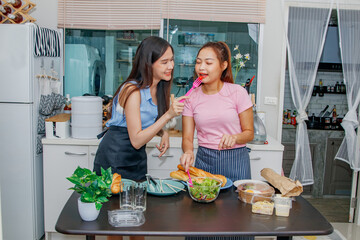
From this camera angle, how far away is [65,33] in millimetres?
3564

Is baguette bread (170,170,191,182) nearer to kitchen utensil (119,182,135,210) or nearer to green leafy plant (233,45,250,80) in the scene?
kitchen utensil (119,182,135,210)

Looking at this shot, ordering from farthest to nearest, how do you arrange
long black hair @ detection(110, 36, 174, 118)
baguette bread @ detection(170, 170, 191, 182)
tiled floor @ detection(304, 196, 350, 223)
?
tiled floor @ detection(304, 196, 350, 223) < long black hair @ detection(110, 36, 174, 118) < baguette bread @ detection(170, 170, 191, 182)

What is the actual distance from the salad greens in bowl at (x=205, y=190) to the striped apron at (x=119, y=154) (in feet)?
1.74

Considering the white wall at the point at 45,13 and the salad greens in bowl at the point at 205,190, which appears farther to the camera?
the white wall at the point at 45,13

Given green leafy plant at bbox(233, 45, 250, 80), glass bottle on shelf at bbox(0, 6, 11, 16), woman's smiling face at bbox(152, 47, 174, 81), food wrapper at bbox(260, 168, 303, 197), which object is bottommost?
food wrapper at bbox(260, 168, 303, 197)

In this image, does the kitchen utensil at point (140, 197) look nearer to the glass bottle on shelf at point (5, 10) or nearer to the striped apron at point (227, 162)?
the striped apron at point (227, 162)

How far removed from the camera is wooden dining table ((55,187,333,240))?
1401 mm

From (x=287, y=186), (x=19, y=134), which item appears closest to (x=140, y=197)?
(x=287, y=186)

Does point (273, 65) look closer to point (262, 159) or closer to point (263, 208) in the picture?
point (262, 159)

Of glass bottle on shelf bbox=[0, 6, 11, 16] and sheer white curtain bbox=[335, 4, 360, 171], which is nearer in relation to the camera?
glass bottle on shelf bbox=[0, 6, 11, 16]

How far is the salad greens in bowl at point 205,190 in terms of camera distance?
1629mm

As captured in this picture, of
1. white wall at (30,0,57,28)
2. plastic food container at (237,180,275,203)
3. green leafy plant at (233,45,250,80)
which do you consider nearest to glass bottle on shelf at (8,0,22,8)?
white wall at (30,0,57,28)

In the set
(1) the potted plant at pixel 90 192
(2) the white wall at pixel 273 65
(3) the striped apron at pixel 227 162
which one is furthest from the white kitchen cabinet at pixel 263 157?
(1) the potted plant at pixel 90 192

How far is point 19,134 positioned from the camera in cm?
292
